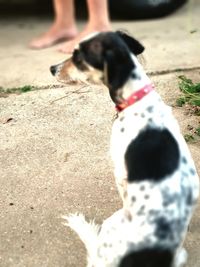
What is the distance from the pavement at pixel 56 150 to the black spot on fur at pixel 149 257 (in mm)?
466

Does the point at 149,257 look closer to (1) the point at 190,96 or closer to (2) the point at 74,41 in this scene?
(1) the point at 190,96

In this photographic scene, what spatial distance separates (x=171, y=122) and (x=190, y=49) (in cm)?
274

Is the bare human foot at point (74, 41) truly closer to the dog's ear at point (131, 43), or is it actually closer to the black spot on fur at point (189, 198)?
the dog's ear at point (131, 43)

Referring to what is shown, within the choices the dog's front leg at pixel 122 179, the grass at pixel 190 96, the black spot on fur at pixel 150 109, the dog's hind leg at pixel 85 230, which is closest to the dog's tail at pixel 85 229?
the dog's hind leg at pixel 85 230

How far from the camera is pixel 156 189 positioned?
2189 millimetres

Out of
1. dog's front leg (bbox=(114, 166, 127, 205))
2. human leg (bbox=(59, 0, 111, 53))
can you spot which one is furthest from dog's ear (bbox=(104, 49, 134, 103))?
human leg (bbox=(59, 0, 111, 53))

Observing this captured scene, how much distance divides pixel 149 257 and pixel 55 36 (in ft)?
11.2

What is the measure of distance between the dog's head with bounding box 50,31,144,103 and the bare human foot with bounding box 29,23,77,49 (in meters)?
2.76

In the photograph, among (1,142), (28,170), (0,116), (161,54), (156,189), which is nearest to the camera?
(156,189)

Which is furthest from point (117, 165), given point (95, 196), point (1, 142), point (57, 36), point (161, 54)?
point (57, 36)

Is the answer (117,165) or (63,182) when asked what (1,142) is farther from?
(117,165)

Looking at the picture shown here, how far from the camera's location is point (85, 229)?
2.65 meters

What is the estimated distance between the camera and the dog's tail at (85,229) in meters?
2.49

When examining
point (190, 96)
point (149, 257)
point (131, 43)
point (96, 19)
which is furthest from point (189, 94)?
point (149, 257)
